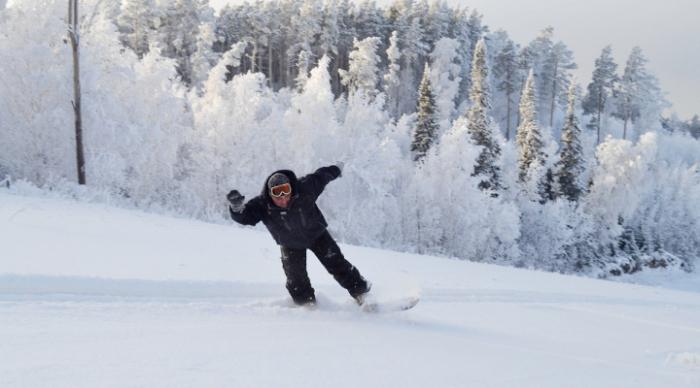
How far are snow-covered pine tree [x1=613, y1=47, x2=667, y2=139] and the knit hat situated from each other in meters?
67.7

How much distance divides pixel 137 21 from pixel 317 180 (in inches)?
2039

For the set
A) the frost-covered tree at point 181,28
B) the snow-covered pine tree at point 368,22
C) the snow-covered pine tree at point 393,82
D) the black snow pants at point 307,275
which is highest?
the snow-covered pine tree at point 368,22

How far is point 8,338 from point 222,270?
11.9 feet

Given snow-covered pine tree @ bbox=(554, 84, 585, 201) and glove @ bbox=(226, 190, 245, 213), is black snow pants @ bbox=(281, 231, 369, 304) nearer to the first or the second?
glove @ bbox=(226, 190, 245, 213)

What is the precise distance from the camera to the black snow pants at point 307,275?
5270 millimetres

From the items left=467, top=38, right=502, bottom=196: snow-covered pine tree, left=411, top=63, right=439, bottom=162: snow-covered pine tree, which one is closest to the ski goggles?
left=467, top=38, right=502, bottom=196: snow-covered pine tree

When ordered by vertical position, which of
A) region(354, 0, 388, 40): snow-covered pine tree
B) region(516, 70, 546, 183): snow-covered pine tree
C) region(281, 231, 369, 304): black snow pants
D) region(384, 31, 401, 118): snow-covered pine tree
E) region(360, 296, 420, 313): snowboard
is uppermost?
region(354, 0, 388, 40): snow-covered pine tree

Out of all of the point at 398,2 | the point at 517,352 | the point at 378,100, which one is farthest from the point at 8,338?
the point at 398,2

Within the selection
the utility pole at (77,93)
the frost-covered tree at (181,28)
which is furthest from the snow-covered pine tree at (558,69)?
the utility pole at (77,93)

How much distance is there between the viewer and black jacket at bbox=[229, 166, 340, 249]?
506 centimetres

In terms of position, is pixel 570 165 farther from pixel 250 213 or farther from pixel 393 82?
pixel 250 213

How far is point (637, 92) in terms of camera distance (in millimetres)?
65312

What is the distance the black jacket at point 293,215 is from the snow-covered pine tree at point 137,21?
163 ft

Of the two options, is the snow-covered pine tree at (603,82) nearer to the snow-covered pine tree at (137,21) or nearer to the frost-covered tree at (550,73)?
the frost-covered tree at (550,73)
